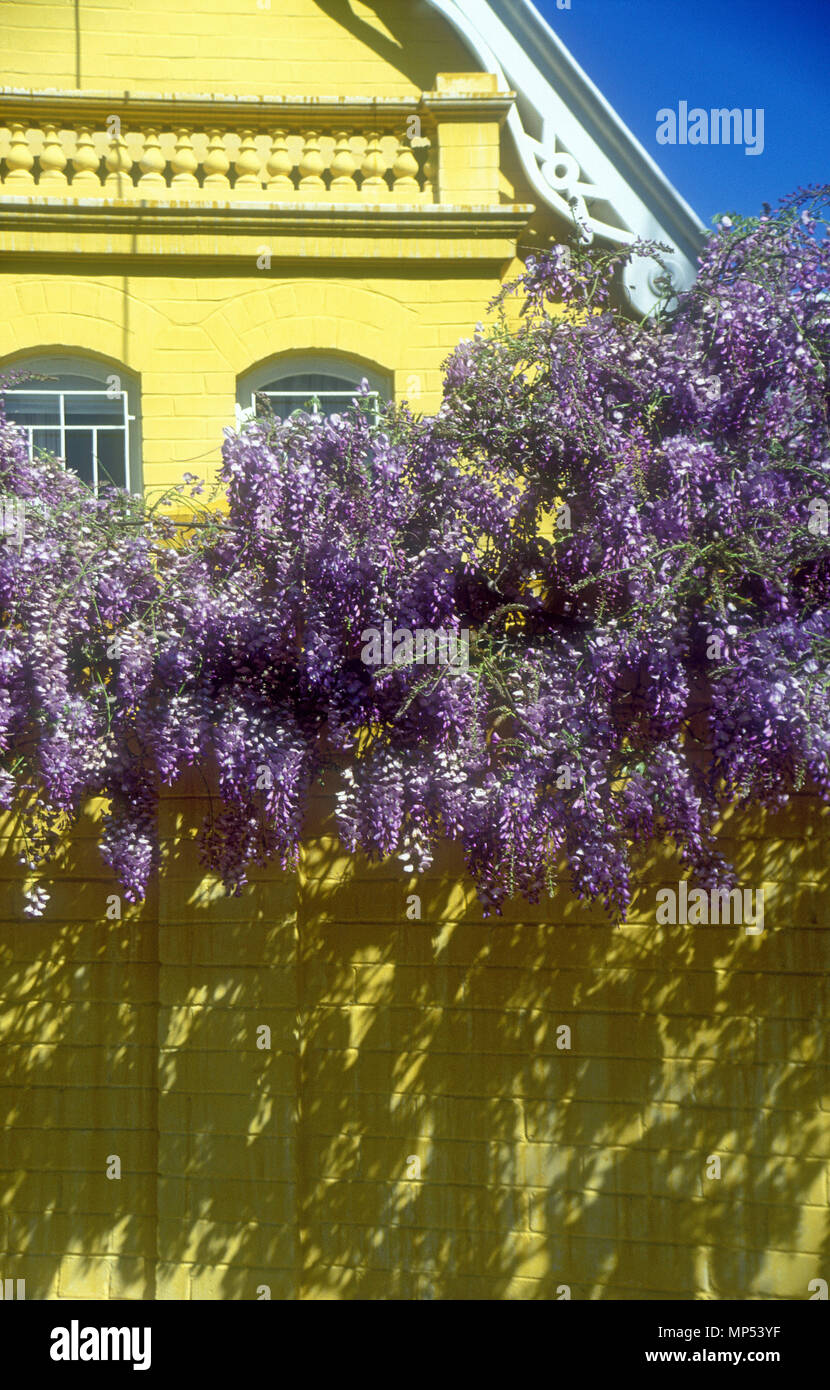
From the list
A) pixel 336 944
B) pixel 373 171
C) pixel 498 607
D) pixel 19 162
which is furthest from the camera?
pixel 373 171

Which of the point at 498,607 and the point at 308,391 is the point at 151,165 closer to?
the point at 308,391

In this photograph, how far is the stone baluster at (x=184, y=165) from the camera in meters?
8.40

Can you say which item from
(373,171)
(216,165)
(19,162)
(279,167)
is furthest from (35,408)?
(373,171)

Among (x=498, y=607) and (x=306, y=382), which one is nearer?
(x=498, y=607)

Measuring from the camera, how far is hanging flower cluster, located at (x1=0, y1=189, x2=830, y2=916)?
6.60m

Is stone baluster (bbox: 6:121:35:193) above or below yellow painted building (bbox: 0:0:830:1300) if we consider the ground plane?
above

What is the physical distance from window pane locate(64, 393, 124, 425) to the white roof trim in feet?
10.4

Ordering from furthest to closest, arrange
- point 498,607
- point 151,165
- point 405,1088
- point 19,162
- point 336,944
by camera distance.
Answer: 1. point 151,165
2. point 19,162
3. point 336,944
4. point 405,1088
5. point 498,607

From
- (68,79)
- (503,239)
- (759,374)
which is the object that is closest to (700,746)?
(759,374)

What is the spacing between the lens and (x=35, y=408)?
8414 mm

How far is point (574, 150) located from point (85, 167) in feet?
10.6

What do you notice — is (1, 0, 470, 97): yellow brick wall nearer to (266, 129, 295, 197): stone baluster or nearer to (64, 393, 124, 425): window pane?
(266, 129, 295, 197): stone baluster

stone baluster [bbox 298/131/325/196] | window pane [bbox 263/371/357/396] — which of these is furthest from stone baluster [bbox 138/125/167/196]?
window pane [bbox 263/371/357/396]

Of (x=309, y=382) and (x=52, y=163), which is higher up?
(x=52, y=163)
